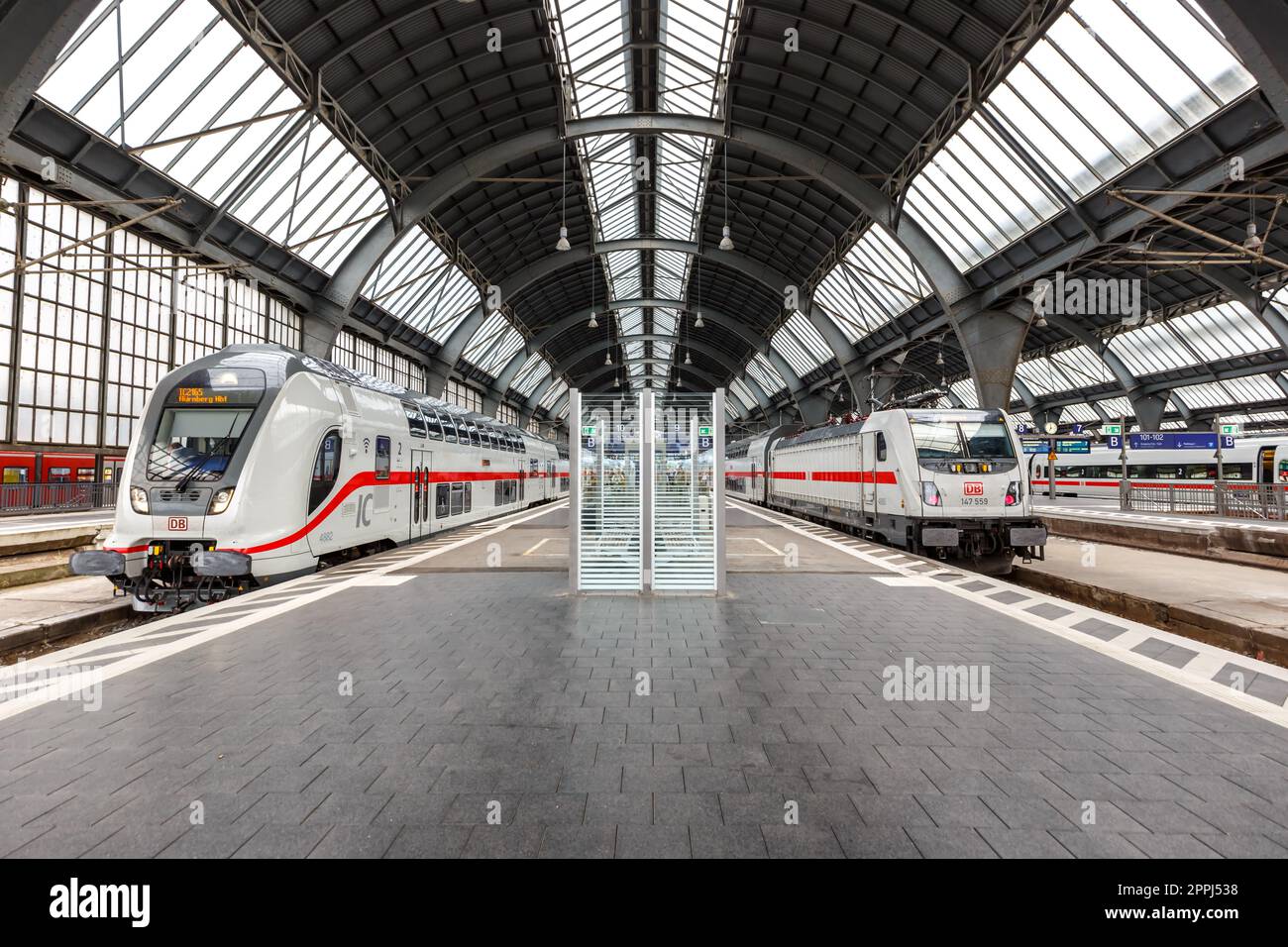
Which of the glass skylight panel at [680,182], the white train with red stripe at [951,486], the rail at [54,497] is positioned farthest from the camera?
the glass skylight panel at [680,182]

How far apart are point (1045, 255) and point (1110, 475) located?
2325 cm

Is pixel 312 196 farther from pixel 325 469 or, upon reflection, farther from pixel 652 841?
pixel 652 841

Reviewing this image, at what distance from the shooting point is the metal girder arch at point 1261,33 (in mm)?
10969

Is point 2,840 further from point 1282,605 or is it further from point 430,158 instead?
point 430,158

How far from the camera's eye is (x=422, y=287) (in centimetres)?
3198

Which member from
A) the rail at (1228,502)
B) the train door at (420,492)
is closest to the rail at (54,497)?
the train door at (420,492)

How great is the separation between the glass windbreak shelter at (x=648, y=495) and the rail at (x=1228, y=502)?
72.4 feet

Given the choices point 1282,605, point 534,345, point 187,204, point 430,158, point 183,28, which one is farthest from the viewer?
point 534,345

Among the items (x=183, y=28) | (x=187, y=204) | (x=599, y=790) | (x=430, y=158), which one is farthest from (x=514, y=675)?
(x=430, y=158)

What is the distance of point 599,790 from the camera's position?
3242 mm

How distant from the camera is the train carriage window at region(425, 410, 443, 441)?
15527mm

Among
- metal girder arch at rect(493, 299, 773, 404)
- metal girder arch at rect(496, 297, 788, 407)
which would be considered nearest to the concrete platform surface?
metal girder arch at rect(496, 297, 788, 407)

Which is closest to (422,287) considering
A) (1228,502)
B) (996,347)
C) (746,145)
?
(746,145)

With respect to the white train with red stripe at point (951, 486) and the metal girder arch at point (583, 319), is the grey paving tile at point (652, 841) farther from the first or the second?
the metal girder arch at point (583, 319)
